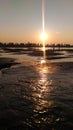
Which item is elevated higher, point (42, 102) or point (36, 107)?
point (36, 107)

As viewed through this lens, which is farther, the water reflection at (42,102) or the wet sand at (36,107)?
the water reflection at (42,102)

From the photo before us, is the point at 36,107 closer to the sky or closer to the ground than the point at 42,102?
closer to the sky

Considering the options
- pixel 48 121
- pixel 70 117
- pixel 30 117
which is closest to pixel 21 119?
pixel 30 117

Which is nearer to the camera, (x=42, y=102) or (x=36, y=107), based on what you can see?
(x=36, y=107)

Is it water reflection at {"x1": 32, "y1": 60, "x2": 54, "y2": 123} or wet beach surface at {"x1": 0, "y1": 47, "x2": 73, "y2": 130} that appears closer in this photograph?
wet beach surface at {"x1": 0, "y1": 47, "x2": 73, "y2": 130}

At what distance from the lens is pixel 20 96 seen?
44.1 feet

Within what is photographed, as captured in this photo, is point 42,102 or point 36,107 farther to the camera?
point 42,102

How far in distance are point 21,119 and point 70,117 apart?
2214 millimetres

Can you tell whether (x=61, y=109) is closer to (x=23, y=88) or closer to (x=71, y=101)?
(x=71, y=101)

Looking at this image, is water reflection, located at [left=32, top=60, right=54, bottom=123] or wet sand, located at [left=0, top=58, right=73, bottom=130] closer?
wet sand, located at [left=0, top=58, right=73, bottom=130]

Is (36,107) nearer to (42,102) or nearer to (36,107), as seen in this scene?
(36,107)

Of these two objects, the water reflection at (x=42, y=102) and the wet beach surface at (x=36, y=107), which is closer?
the wet beach surface at (x=36, y=107)

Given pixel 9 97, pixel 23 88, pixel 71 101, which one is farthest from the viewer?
pixel 23 88

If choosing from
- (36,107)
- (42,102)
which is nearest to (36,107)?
(36,107)
